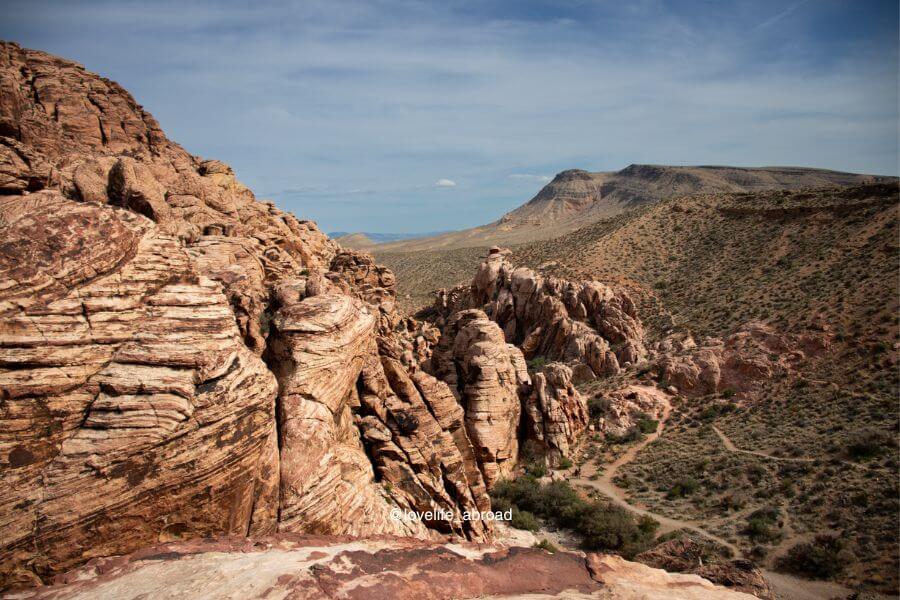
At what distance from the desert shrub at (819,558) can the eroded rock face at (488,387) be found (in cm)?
1485

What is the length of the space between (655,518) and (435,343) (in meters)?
21.0

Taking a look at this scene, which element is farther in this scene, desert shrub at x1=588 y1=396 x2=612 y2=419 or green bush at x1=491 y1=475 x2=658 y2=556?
desert shrub at x1=588 y1=396 x2=612 y2=419

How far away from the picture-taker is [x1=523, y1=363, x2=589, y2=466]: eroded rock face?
3259cm

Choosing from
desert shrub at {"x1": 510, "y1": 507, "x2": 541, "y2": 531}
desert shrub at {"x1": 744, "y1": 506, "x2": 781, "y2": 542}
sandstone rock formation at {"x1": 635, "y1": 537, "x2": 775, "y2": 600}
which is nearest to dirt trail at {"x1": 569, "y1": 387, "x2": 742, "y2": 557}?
desert shrub at {"x1": 744, "y1": 506, "x2": 781, "y2": 542}

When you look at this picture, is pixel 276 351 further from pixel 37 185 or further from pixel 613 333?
pixel 613 333

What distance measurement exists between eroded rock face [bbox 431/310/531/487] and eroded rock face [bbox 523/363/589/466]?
98cm

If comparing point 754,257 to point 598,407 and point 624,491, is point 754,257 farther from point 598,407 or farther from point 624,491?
point 624,491

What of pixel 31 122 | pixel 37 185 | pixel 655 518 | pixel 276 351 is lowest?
pixel 655 518

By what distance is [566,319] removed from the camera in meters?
50.4

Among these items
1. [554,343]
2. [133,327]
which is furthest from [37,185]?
[554,343]

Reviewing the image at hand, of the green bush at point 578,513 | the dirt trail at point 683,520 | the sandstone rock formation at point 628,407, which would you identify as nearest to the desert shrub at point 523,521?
the green bush at point 578,513

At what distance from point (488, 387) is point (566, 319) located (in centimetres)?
2410

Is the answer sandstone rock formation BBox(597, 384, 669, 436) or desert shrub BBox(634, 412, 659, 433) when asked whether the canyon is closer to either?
desert shrub BBox(634, 412, 659, 433)

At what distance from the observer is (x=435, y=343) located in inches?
1597
